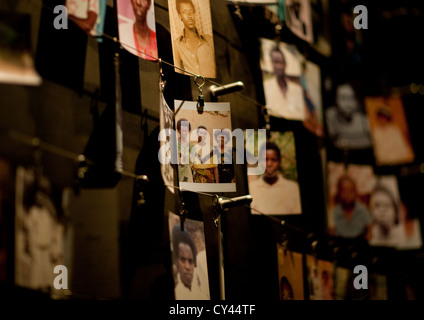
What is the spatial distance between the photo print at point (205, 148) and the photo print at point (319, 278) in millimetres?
866

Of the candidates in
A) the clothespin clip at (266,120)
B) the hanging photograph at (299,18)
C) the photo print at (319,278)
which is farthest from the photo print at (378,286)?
the hanging photograph at (299,18)

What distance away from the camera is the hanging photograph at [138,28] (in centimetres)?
212

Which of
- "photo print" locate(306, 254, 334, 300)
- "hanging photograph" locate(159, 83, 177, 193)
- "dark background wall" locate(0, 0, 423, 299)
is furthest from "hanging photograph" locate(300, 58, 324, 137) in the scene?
"hanging photograph" locate(159, 83, 177, 193)

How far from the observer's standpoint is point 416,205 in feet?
12.8

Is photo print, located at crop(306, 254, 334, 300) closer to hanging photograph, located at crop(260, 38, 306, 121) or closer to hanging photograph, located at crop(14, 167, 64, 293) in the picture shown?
hanging photograph, located at crop(260, 38, 306, 121)

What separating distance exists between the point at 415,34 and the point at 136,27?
2862mm

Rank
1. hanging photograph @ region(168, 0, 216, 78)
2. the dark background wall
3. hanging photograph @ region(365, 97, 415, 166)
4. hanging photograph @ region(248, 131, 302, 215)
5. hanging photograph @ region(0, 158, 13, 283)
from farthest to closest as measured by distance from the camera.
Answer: hanging photograph @ region(365, 97, 415, 166), hanging photograph @ region(248, 131, 302, 215), hanging photograph @ region(168, 0, 216, 78), the dark background wall, hanging photograph @ region(0, 158, 13, 283)

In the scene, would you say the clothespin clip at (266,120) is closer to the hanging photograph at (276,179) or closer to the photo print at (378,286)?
the hanging photograph at (276,179)

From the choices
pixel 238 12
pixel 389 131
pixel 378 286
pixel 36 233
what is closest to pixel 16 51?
pixel 36 233

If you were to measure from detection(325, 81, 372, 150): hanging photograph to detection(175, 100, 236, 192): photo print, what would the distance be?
1311 mm

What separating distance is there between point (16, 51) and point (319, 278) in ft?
6.61

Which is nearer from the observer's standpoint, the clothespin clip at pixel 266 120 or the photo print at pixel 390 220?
the clothespin clip at pixel 266 120

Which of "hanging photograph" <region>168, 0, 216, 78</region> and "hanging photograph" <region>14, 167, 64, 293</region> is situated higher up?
"hanging photograph" <region>168, 0, 216, 78</region>

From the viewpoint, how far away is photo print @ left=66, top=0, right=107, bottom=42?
195 cm
